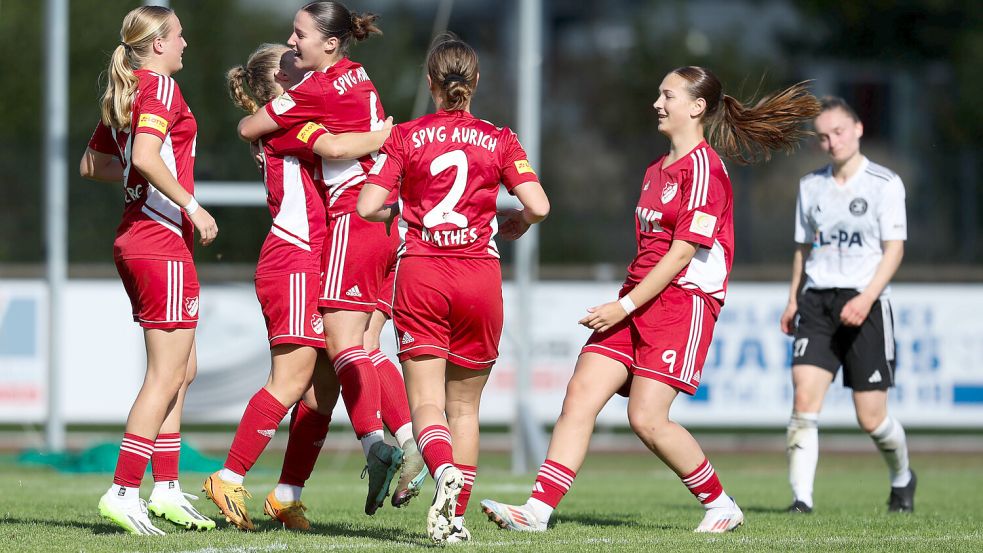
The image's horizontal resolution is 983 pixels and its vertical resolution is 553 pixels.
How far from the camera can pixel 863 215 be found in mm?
7227

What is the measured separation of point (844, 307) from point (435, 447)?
2995mm

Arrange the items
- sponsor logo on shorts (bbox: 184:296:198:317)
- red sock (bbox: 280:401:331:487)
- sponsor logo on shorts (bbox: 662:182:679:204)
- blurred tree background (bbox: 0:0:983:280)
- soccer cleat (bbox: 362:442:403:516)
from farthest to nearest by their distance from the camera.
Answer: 1. blurred tree background (bbox: 0:0:983:280)
2. red sock (bbox: 280:401:331:487)
3. sponsor logo on shorts (bbox: 662:182:679:204)
4. sponsor logo on shorts (bbox: 184:296:198:317)
5. soccer cleat (bbox: 362:442:403:516)

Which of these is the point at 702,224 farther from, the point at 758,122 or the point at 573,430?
the point at 573,430

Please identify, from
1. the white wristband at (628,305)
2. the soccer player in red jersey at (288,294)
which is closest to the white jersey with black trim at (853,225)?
the white wristband at (628,305)

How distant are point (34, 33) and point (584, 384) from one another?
850 inches

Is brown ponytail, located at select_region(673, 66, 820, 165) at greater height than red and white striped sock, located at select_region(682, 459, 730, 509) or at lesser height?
greater

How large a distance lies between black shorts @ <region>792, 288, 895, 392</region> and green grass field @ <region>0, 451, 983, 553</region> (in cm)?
74

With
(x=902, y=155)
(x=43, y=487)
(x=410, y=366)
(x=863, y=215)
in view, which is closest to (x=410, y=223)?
(x=410, y=366)

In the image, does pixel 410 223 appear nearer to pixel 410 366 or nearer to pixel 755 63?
pixel 410 366

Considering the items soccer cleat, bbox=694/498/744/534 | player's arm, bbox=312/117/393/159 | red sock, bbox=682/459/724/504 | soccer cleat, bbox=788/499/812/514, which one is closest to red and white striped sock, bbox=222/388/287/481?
player's arm, bbox=312/117/393/159

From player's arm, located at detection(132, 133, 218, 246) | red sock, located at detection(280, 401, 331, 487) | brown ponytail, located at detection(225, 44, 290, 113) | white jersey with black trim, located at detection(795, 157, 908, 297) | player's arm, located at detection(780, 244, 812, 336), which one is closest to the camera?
player's arm, located at detection(132, 133, 218, 246)

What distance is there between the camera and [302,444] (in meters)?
5.83

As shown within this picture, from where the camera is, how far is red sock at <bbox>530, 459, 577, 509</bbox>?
18.3ft

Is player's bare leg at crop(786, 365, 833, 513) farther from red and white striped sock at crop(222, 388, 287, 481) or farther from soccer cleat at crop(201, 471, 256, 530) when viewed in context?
soccer cleat at crop(201, 471, 256, 530)
